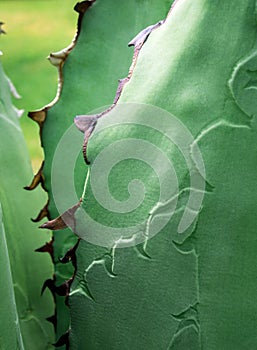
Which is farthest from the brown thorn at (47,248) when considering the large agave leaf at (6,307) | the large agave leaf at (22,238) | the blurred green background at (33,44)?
the blurred green background at (33,44)

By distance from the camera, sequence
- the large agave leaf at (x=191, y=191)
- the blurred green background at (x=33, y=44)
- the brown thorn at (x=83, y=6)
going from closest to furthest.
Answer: the large agave leaf at (x=191, y=191) → the brown thorn at (x=83, y=6) → the blurred green background at (x=33, y=44)

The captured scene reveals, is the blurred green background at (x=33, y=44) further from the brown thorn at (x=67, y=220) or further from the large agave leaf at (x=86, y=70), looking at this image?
the brown thorn at (x=67, y=220)

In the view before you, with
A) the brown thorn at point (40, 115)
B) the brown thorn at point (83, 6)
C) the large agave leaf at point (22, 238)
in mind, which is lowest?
the large agave leaf at point (22, 238)

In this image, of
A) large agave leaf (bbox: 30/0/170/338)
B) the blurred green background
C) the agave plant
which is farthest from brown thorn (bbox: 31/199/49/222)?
the blurred green background

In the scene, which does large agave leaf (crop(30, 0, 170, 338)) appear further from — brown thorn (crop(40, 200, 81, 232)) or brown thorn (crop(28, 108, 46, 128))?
brown thorn (crop(40, 200, 81, 232))

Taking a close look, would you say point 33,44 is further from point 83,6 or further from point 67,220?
point 67,220

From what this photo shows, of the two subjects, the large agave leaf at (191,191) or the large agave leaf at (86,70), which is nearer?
the large agave leaf at (191,191)
